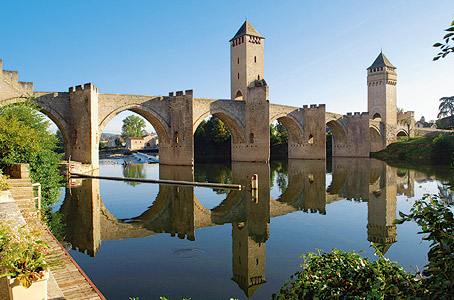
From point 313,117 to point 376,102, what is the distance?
18034 mm

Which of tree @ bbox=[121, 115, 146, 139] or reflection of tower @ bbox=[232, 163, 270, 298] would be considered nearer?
reflection of tower @ bbox=[232, 163, 270, 298]

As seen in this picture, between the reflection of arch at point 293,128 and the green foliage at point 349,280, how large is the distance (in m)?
33.4

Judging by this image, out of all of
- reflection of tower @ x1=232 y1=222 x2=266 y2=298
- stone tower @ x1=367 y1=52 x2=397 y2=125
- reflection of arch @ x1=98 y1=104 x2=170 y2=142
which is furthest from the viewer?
stone tower @ x1=367 y1=52 x2=397 y2=125

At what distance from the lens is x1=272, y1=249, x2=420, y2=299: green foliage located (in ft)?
9.59

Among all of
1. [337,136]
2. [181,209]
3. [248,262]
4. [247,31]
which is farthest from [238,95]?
[248,262]

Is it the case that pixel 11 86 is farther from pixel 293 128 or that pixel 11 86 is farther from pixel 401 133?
pixel 401 133

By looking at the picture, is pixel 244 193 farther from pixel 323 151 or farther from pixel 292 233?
pixel 323 151

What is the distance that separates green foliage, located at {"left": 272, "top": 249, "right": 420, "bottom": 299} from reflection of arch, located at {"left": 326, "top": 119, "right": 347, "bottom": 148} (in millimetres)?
42160

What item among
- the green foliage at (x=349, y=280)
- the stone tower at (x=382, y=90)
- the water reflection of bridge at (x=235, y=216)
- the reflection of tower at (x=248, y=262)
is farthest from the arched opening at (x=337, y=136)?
the green foliage at (x=349, y=280)

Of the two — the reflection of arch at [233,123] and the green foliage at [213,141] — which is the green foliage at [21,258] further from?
the green foliage at [213,141]

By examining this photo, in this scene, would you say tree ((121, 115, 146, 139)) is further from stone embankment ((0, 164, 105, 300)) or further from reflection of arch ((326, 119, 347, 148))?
stone embankment ((0, 164, 105, 300))

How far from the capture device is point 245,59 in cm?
3241

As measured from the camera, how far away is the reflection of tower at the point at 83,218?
280 inches

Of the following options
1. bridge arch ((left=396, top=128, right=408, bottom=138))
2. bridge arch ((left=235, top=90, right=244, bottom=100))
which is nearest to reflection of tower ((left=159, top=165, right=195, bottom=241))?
bridge arch ((left=235, top=90, right=244, bottom=100))
